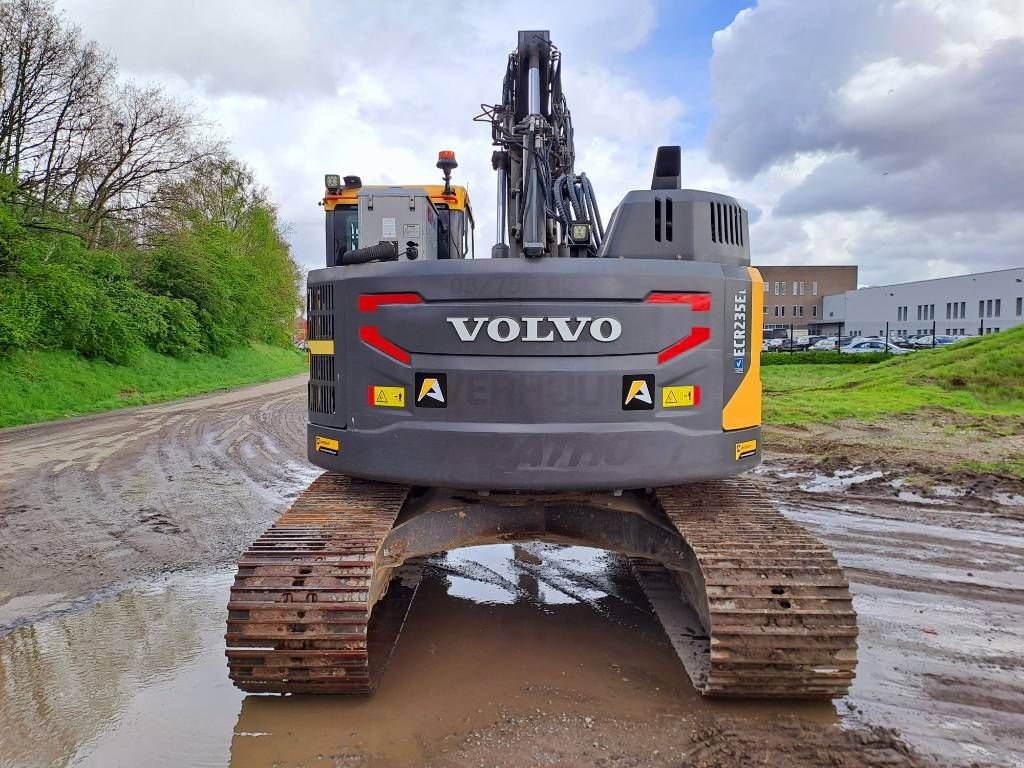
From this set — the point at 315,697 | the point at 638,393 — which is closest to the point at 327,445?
the point at 315,697

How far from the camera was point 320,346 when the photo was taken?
3949 millimetres

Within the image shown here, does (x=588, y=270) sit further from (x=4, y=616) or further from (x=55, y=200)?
(x=55, y=200)

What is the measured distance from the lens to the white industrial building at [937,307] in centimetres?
4900

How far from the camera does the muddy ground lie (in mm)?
2980

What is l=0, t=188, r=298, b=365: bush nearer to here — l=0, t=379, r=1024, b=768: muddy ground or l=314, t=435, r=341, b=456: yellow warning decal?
l=0, t=379, r=1024, b=768: muddy ground

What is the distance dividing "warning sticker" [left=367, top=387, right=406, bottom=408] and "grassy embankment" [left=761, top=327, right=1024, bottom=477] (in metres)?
9.02

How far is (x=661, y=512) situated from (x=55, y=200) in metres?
19.2

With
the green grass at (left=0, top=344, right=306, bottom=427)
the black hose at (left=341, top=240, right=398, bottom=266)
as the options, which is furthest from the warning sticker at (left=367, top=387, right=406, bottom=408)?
the green grass at (left=0, top=344, right=306, bottom=427)

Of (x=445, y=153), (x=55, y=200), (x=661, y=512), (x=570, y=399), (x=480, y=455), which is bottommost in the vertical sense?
(x=661, y=512)

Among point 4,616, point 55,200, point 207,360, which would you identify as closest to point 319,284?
point 4,616

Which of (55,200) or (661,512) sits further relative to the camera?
(55,200)

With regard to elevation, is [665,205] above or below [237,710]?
above

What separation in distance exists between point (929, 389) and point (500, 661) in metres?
12.9

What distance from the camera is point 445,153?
5504mm
